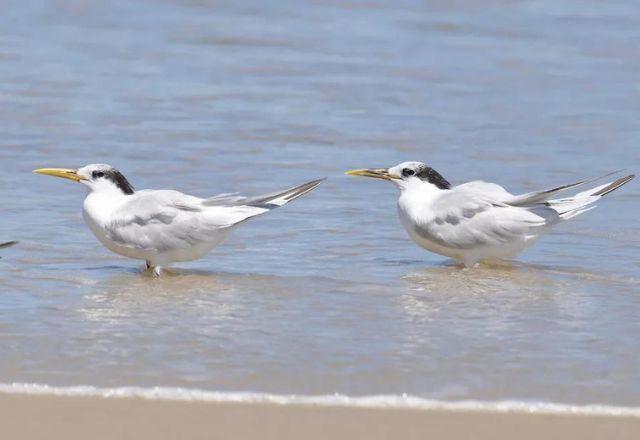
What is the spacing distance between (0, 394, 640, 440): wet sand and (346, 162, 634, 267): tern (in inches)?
108

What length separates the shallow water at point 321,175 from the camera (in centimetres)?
610

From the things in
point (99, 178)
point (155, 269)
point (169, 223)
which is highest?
point (99, 178)

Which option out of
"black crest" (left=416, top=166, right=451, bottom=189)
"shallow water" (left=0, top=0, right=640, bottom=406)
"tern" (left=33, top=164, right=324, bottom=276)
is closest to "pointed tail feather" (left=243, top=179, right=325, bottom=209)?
"tern" (left=33, top=164, right=324, bottom=276)

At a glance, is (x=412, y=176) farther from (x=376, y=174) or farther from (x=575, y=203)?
(x=575, y=203)

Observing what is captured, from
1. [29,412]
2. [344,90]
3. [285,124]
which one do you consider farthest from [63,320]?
[344,90]

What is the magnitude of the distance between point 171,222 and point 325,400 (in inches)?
99.2

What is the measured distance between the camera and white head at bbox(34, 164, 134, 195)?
8.12m

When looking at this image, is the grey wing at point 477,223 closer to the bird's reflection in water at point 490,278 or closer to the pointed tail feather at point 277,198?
the bird's reflection in water at point 490,278

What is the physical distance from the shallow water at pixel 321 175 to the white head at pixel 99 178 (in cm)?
38

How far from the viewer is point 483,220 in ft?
26.8

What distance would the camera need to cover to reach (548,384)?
5777 mm

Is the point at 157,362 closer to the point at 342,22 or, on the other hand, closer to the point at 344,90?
the point at 344,90

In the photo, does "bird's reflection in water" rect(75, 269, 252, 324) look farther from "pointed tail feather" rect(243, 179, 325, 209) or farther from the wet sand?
the wet sand

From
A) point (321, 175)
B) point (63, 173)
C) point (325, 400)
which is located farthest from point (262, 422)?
point (321, 175)
